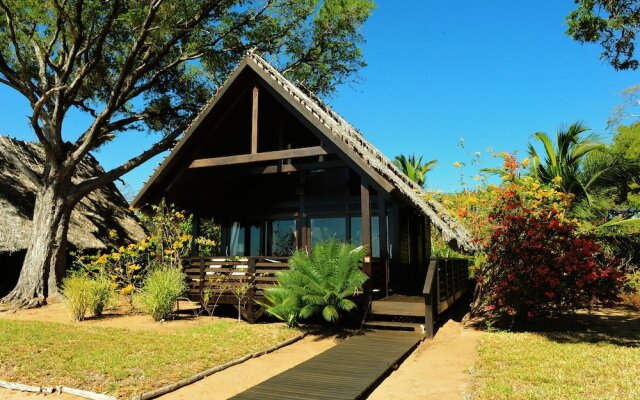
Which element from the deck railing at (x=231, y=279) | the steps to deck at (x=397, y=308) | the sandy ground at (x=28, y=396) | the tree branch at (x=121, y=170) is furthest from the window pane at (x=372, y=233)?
the tree branch at (x=121, y=170)

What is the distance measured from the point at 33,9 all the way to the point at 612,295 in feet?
→ 64.0

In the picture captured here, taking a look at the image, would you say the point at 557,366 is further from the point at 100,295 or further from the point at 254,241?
the point at 100,295

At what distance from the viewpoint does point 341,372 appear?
21.2 feet

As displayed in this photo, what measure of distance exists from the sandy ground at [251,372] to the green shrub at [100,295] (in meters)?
6.04

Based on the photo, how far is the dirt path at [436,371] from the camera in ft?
18.9

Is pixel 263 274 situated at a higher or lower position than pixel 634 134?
lower

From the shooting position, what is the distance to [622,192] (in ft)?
59.0

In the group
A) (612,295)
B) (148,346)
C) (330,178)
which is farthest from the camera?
(330,178)

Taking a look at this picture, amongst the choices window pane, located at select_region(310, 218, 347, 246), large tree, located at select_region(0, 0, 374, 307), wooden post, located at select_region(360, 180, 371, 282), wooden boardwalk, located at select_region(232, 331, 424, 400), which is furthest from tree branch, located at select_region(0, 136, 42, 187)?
wooden boardwalk, located at select_region(232, 331, 424, 400)

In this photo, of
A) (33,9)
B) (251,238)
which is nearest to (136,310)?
(251,238)

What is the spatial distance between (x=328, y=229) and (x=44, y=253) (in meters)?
9.57

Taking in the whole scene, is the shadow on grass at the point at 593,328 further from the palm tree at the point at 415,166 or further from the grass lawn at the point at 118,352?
the palm tree at the point at 415,166

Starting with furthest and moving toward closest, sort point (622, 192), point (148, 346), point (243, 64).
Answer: point (622, 192)
point (243, 64)
point (148, 346)

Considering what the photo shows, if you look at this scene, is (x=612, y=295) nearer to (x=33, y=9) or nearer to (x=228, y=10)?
(x=228, y=10)
